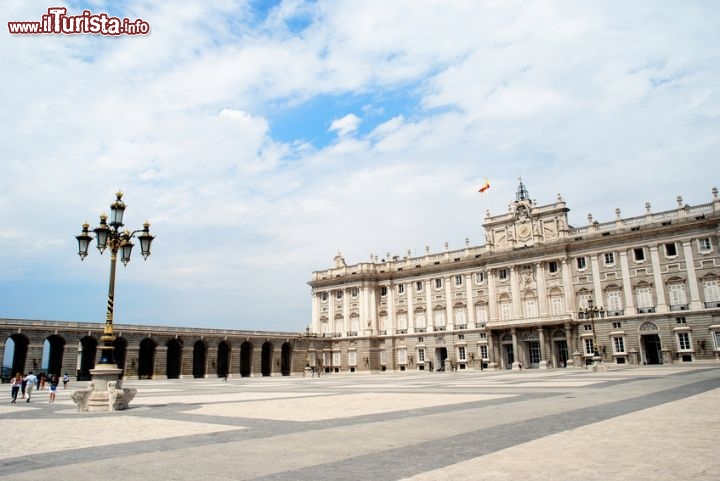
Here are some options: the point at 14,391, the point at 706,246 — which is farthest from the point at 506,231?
the point at 14,391

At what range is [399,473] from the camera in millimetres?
7703

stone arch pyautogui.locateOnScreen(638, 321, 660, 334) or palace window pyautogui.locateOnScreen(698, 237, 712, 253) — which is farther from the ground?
palace window pyautogui.locateOnScreen(698, 237, 712, 253)

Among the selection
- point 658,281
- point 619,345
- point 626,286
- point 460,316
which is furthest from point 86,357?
point 658,281

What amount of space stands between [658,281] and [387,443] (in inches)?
2107

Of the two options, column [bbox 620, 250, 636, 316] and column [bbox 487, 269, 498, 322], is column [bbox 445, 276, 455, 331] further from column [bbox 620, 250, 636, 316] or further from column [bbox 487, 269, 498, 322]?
column [bbox 620, 250, 636, 316]

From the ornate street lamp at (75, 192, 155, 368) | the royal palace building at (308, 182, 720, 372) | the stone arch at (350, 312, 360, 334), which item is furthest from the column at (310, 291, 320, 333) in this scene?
the ornate street lamp at (75, 192, 155, 368)

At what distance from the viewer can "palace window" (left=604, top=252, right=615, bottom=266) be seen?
58341 millimetres

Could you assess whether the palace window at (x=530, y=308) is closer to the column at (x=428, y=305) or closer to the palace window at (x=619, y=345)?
the palace window at (x=619, y=345)

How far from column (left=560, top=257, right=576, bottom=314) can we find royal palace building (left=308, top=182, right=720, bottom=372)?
0.37ft

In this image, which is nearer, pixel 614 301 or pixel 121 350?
pixel 614 301

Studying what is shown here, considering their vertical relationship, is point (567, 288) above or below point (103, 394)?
above

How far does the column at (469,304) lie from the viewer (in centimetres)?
6850

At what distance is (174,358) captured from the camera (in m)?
67.9

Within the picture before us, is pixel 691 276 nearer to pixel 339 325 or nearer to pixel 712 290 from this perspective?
pixel 712 290
